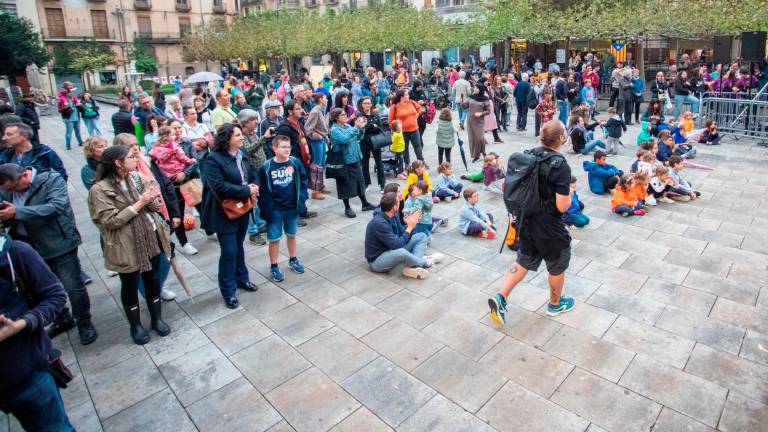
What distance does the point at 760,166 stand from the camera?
1005cm

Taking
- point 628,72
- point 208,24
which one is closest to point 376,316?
point 628,72

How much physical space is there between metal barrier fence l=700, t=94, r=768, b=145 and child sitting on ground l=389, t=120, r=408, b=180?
807 centimetres

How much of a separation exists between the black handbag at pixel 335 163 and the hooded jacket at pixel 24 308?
514 centimetres

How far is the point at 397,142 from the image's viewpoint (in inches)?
376

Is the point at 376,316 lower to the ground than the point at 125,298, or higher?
lower

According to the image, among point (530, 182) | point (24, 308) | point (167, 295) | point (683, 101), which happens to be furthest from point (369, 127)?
point (683, 101)

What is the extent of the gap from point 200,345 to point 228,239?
1023 millimetres

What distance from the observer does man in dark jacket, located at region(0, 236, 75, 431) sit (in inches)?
102

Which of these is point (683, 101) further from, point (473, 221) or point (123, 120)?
A: point (123, 120)

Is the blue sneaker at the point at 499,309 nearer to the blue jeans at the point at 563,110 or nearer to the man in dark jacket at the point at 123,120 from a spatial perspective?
the man in dark jacket at the point at 123,120

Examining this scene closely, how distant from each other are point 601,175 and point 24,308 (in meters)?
8.02

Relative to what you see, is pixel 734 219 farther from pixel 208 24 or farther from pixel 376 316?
pixel 208 24

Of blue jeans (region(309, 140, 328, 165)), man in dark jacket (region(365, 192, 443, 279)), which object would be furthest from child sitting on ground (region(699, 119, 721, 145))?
man in dark jacket (region(365, 192, 443, 279))

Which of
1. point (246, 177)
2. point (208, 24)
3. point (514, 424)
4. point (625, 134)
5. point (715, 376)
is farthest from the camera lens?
point (208, 24)
